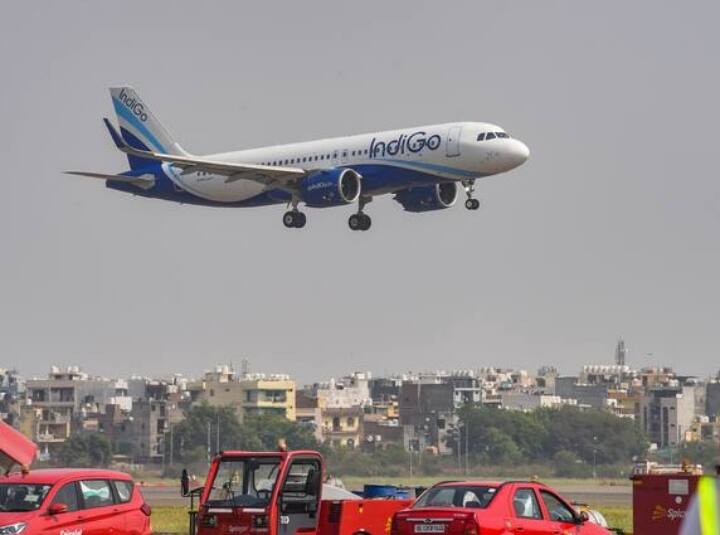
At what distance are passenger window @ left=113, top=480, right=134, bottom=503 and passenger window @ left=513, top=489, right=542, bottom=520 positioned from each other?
6450 mm

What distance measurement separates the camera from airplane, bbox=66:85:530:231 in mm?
73375

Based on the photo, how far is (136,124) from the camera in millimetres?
95938

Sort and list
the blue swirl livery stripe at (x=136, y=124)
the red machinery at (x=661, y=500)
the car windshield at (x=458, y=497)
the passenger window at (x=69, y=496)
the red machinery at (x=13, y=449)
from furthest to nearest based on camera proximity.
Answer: the blue swirl livery stripe at (x=136, y=124) → the red machinery at (x=13, y=449) → the red machinery at (x=661, y=500) → the passenger window at (x=69, y=496) → the car windshield at (x=458, y=497)

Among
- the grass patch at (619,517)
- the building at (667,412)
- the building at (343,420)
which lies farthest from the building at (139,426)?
the grass patch at (619,517)

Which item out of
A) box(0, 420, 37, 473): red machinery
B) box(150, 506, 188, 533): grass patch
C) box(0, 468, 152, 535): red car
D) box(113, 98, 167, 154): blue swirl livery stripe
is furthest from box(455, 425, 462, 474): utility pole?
box(0, 468, 152, 535): red car

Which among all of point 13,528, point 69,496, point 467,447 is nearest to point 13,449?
point 69,496

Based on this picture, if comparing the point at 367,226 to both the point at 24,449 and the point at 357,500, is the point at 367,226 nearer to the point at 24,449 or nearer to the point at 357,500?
the point at 24,449

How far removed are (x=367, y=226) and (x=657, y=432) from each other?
98154 mm

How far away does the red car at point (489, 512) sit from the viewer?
26391 millimetres

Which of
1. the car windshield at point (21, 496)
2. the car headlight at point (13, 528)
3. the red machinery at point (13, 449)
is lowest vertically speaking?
the car headlight at point (13, 528)

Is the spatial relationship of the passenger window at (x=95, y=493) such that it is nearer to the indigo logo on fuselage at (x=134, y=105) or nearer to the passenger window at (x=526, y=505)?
the passenger window at (x=526, y=505)

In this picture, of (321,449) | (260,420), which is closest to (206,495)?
(321,449)

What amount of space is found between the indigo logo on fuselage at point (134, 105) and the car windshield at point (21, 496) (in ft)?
224

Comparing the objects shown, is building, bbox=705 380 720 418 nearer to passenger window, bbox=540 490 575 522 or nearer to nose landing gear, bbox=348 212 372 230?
nose landing gear, bbox=348 212 372 230
